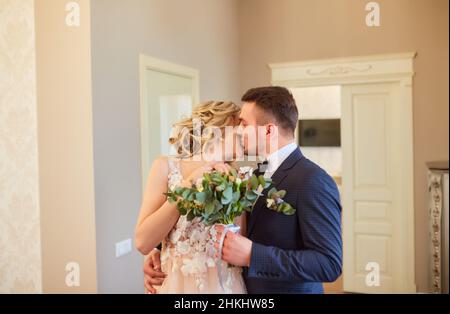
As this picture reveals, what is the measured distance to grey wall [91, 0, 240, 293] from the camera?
2.72 meters

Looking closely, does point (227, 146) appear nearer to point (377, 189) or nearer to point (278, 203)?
point (278, 203)

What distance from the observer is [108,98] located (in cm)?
281

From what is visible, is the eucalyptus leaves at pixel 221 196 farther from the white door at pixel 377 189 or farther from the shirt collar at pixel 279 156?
the white door at pixel 377 189

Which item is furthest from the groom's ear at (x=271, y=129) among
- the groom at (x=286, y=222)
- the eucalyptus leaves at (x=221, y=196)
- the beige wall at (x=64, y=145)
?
the beige wall at (x=64, y=145)

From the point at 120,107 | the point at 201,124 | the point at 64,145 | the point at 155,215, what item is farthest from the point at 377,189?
the point at 155,215

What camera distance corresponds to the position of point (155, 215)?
1.48 metres

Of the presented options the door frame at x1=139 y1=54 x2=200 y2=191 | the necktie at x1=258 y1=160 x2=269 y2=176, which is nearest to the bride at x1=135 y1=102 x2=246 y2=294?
the necktie at x1=258 y1=160 x2=269 y2=176

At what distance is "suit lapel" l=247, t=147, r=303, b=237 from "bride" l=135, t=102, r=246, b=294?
0.09 metres

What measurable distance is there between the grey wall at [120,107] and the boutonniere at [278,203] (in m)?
1.66

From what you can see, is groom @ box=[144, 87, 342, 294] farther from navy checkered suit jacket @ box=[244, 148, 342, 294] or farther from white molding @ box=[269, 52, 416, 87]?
white molding @ box=[269, 52, 416, 87]

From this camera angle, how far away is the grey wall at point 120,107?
2725 millimetres

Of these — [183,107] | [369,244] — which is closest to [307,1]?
[183,107]

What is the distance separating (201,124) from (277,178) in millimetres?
351
